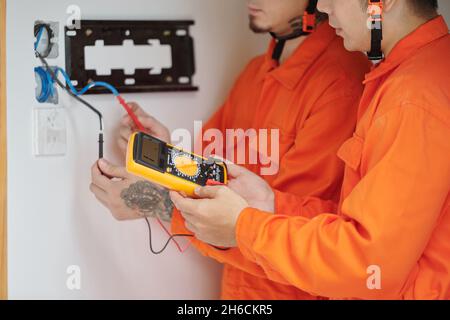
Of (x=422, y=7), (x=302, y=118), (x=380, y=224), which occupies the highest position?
(x=422, y=7)

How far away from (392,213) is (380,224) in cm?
3

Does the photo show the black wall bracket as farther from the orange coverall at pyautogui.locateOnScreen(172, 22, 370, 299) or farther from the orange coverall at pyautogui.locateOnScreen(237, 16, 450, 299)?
the orange coverall at pyautogui.locateOnScreen(237, 16, 450, 299)

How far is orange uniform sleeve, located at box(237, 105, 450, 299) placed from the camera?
106 cm

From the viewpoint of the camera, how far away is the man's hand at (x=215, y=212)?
1211 mm

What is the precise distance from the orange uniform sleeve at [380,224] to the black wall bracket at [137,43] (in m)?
0.61

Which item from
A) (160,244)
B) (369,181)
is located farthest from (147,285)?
(369,181)

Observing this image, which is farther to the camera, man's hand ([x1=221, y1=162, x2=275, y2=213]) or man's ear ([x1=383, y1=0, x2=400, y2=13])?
man's hand ([x1=221, y1=162, x2=275, y2=213])

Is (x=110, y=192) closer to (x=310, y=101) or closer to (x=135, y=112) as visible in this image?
(x=135, y=112)

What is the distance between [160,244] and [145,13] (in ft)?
1.94

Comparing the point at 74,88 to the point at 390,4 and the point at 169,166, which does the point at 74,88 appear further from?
the point at 390,4

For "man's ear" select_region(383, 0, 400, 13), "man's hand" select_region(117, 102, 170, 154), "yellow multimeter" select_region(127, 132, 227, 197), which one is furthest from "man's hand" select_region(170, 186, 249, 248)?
"man's ear" select_region(383, 0, 400, 13)

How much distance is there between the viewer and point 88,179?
155 cm

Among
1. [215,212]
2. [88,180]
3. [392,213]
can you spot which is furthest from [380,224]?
[88,180]

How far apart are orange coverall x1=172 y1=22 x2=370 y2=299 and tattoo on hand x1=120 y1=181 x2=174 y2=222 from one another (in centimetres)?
7
